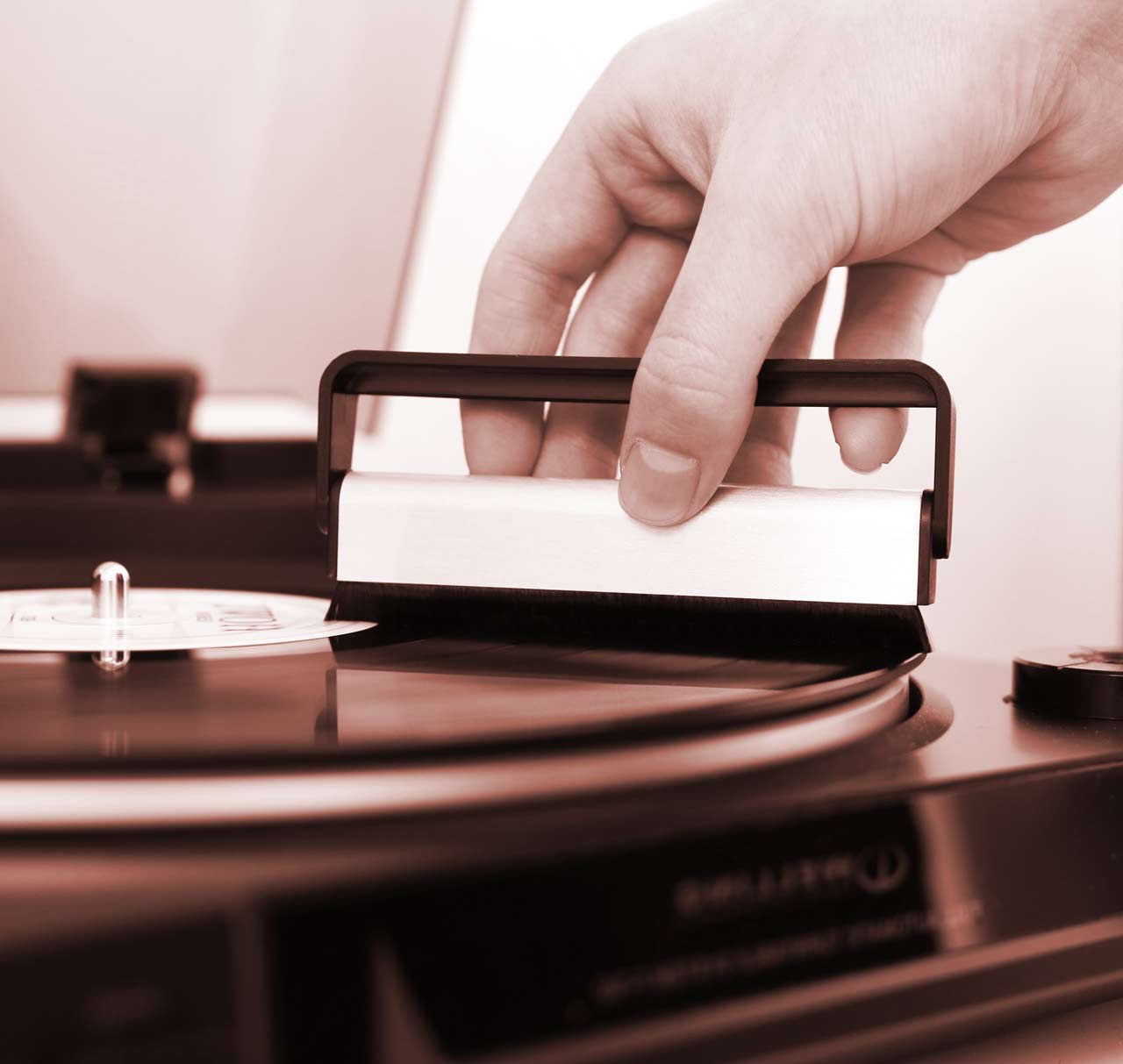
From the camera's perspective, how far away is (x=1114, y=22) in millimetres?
672

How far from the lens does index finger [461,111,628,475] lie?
86cm

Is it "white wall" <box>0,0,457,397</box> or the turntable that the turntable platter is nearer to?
the turntable

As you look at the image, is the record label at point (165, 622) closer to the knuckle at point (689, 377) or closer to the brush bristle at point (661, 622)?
the brush bristle at point (661, 622)

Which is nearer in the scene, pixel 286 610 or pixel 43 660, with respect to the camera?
pixel 43 660

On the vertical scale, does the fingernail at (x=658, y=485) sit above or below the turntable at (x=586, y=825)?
above

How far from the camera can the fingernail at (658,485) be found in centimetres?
56

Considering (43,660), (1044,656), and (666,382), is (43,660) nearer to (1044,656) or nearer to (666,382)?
(666,382)

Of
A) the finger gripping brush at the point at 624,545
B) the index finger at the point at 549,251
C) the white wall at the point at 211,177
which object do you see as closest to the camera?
the finger gripping brush at the point at 624,545

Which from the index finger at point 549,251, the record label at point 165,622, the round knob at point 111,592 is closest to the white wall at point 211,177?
the index finger at point 549,251

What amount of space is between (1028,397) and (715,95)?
0.90 m

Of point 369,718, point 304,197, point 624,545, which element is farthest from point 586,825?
point 304,197

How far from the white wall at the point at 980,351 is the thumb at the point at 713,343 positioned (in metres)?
0.69

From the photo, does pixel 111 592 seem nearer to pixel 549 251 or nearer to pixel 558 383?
pixel 558 383

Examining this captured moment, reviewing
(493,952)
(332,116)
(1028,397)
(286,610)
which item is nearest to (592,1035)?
(493,952)
